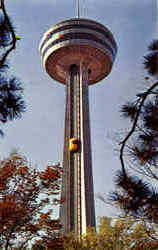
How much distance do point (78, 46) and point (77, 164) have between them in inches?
946

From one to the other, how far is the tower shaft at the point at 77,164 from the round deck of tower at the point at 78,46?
2.35 m

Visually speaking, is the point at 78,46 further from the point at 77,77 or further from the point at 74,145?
the point at 74,145

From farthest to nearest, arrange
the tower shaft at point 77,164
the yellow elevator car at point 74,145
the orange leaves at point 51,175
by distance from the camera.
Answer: the yellow elevator car at point 74,145 → the tower shaft at point 77,164 → the orange leaves at point 51,175

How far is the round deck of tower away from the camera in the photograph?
64.9m

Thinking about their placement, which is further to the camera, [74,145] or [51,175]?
[74,145]

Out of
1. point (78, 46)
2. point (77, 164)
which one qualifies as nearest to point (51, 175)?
point (77, 164)

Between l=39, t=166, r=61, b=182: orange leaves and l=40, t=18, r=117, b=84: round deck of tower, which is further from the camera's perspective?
l=40, t=18, r=117, b=84: round deck of tower

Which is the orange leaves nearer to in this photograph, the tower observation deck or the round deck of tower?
the tower observation deck

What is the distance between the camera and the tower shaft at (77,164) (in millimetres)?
53109

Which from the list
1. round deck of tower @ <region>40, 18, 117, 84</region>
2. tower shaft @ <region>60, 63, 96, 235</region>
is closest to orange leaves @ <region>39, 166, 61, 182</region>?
tower shaft @ <region>60, 63, 96, 235</region>

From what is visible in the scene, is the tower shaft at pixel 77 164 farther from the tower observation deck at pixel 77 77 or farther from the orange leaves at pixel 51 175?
the orange leaves at pixel 51 175

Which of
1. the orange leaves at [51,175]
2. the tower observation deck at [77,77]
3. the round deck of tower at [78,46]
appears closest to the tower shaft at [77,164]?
the tower observation deck at [77,77]

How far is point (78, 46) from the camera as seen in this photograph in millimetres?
64938

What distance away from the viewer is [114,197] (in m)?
4.88
